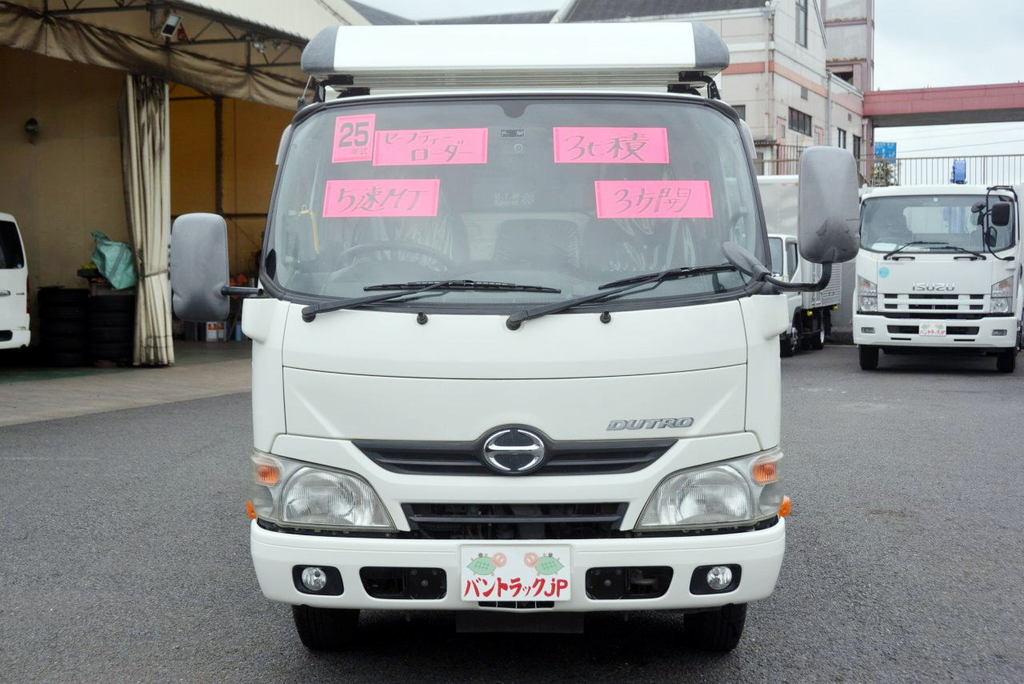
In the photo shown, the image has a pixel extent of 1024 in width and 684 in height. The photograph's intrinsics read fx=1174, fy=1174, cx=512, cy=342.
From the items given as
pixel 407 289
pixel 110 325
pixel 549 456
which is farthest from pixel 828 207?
pixel 110 325

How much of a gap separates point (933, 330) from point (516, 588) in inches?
512

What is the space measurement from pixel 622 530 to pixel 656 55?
178 cm

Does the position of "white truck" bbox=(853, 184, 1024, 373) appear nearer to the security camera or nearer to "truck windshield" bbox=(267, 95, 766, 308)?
the security camera

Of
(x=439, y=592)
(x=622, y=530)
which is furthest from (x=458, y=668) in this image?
(x=622, y=530)

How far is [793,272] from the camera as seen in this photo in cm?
1830

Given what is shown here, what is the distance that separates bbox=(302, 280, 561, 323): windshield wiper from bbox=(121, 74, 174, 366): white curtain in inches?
534

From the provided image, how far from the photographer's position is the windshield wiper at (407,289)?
3779 mm

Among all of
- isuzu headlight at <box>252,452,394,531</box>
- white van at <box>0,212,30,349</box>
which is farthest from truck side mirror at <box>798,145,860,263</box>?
white van at <box>0,212,30,349</box>

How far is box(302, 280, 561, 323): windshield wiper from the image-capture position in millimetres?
3779

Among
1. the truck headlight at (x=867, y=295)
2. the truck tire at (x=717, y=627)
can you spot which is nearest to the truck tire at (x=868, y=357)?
the truck headlight at (x=867, y=295)

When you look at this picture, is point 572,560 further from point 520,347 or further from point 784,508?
point 784,508

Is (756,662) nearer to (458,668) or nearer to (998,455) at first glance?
(458,668)

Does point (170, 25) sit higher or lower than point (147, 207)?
higher

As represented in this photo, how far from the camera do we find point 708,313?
3807 mm
